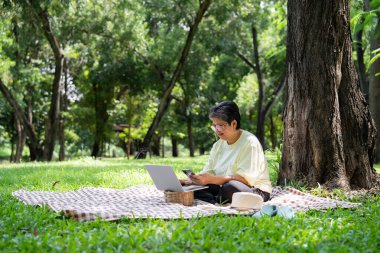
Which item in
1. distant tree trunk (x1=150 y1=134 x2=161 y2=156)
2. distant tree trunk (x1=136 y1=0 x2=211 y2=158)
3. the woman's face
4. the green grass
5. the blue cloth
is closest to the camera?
the green grass

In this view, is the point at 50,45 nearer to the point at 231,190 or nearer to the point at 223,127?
the point at 223,127

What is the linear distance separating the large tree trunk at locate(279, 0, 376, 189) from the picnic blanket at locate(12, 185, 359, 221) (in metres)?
0.76

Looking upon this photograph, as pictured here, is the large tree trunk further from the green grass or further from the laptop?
the laptop

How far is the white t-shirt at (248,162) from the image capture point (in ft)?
19.1

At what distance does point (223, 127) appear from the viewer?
5.99 m

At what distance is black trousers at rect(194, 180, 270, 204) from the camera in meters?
5.62

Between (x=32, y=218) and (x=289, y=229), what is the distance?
2.41 m

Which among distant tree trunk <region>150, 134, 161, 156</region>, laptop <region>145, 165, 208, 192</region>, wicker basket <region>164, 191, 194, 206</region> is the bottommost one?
wicker basket <region>164, 191, 194, 206</region>

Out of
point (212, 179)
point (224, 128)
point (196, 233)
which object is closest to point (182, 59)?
point (224, 128)

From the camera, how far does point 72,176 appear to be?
29.4 feet

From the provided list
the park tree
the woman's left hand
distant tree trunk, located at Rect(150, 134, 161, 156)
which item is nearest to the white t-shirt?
the woman's left hand

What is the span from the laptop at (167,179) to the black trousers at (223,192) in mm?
139

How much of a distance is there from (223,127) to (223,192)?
2.65 feet

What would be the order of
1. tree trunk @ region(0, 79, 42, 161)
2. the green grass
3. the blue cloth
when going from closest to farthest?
the green grass, the blue cloth, tree trunk @ region(0, 79, 42, 161)
